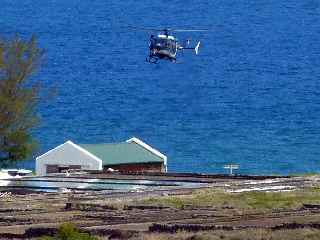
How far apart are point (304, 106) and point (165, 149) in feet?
104

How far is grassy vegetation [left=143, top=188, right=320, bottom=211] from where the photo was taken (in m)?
46.1

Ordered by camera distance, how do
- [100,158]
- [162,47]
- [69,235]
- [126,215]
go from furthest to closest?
[100,158]
[162,47]
[126,215]
[69,235]

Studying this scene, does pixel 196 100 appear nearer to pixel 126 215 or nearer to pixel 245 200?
pixel 245 200

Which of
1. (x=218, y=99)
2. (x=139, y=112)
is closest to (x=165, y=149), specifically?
(x=139, y=112)

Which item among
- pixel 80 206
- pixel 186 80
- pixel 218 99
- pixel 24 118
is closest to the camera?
pixel 80 206

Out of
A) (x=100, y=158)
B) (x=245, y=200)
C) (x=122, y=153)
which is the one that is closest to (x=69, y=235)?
(x=245, y=200)

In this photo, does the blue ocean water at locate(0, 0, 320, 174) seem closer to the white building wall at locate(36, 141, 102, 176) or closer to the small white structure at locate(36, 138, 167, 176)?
the small white structure at locate(36, 138, 167, 176)

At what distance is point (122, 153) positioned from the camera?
71.0m

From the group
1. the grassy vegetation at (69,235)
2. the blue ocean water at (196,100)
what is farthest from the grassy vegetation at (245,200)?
the blue ocean water at (196,100)

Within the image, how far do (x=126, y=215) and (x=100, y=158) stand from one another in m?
26.7

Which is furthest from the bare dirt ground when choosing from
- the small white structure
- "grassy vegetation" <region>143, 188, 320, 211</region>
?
the small white structure

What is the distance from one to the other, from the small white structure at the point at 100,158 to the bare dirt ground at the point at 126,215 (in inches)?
507

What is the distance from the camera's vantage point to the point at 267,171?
3627 inches

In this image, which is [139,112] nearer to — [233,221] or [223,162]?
[223,162]
